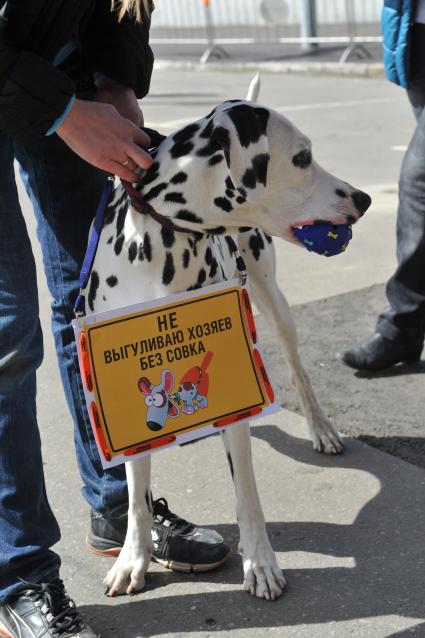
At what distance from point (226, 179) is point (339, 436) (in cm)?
155

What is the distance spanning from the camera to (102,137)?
2494 millimetres

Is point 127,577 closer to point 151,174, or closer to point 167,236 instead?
point 167,236

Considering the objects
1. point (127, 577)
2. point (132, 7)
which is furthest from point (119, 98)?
point (127, 577)

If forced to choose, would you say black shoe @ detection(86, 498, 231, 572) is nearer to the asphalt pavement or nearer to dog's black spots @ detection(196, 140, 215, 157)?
the asphalt pavement

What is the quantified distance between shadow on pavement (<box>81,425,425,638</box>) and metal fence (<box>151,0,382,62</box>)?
1406 centimetres

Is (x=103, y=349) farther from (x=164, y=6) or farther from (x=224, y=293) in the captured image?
(x=164, y=6)

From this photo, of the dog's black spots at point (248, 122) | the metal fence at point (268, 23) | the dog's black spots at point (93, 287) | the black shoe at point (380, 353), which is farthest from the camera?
the metal fence at point (268, 23)

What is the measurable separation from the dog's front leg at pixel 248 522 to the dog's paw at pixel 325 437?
2.61 feet

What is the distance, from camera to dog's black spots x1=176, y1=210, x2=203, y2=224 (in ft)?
8.39

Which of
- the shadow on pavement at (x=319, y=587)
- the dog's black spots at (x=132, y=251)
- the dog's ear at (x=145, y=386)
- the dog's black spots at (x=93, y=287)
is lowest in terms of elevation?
the shadow on pavement at (x=319, y=587)

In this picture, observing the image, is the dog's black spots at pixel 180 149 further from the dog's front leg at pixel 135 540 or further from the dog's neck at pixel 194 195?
the dog's front leg at pixel 135 540

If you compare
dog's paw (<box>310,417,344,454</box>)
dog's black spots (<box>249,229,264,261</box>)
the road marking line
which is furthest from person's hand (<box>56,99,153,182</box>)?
the road marking line

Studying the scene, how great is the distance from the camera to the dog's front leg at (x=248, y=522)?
9.32 ft

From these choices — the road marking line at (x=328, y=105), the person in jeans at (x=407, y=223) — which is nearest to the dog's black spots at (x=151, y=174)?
the person in jeans at (x=407, y=223)
